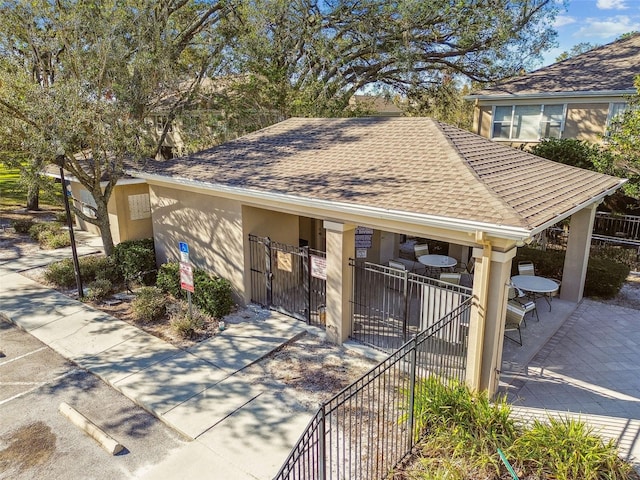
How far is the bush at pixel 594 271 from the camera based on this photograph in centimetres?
1174

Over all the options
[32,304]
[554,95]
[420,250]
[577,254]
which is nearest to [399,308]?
[420,250]

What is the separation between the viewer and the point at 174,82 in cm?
1560

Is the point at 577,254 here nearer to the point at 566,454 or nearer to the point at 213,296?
the point at 566,454

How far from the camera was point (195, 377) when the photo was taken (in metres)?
8.10

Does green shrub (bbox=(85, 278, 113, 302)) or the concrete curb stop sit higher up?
green shrub (bbox=(85, 278, 113, 302))

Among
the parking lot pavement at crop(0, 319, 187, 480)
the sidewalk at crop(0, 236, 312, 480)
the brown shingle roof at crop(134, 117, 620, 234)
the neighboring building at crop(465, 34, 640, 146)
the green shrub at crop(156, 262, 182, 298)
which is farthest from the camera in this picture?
the neighboring building at crop(465, 34, 640, 146)

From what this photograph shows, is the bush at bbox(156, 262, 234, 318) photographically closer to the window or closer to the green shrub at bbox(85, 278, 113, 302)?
the green shrub at bbox(85, 278, 113, 302)

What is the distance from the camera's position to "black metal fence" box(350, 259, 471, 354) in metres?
7.95

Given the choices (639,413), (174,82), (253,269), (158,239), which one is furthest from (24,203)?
(639,413)

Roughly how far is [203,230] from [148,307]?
2457mm

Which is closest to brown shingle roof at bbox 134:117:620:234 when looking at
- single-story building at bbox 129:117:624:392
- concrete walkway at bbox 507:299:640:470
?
single-story building at bbox 129:117:624:392

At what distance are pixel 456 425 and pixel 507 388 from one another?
2.27 meters

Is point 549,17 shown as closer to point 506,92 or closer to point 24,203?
point 506,92

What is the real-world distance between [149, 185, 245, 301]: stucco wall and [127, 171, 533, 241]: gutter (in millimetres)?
Result: 659
